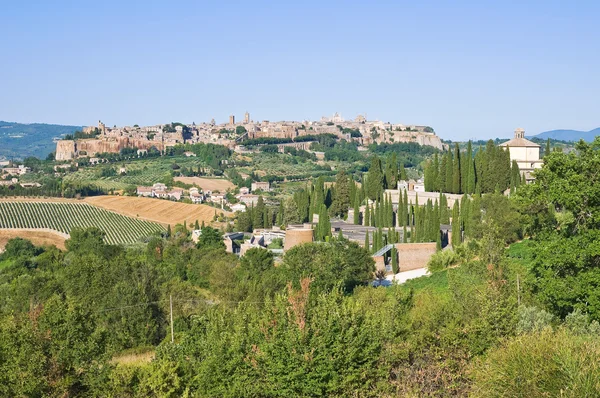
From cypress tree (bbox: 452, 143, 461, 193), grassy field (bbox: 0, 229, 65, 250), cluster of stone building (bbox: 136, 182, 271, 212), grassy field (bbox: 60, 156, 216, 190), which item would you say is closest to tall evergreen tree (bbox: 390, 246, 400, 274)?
cypress tree (bbox: 452, 143, 461, 193)

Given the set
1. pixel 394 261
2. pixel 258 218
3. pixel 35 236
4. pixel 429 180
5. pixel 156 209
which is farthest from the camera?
pixel 156 209

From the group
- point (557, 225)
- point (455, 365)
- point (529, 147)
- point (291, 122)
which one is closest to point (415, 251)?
point (529, 147)

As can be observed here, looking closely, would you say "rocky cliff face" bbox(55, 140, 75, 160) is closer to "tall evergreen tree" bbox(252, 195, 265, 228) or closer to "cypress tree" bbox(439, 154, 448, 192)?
"tall evergreen tree" bbox(252, 195, 265, 228)

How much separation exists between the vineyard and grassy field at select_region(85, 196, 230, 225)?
139 centimetres

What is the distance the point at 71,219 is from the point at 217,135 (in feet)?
275

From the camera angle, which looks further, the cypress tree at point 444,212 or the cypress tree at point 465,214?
the cypress tree at point 444,212

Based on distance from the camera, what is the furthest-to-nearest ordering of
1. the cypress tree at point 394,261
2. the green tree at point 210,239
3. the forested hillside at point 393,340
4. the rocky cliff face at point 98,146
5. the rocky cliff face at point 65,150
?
the rocky cliff face at point 98,146, the rocky cliff face at point 65,150, the green tree at point 210,239, the cypress tree at point 394,261, the forested hillside at point 393,340

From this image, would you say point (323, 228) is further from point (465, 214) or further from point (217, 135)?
point (217, 135)

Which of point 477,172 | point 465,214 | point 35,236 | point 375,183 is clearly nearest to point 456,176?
point 477,172

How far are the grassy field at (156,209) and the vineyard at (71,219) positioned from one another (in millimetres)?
1388

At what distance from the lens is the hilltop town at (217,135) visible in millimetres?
139250

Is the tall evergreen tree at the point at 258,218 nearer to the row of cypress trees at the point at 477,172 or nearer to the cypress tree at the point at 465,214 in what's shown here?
the row of cypress trees at the point at 477,172

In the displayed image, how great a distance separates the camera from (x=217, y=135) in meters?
151

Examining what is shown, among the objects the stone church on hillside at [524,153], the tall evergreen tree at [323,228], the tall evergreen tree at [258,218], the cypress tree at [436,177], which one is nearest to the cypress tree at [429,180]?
the cypress tree at [436,177]
